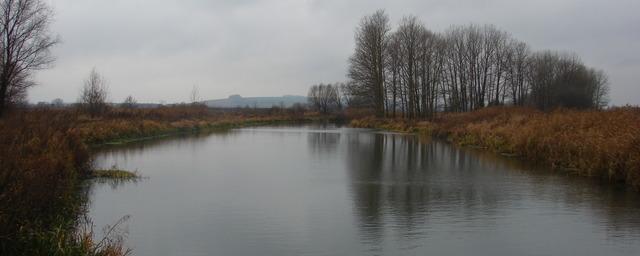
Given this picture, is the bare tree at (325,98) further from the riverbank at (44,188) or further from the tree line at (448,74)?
the riverbank at (44,188)

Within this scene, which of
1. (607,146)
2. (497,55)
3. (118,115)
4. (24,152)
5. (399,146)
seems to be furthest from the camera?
(497,55)

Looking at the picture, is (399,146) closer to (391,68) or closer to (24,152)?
(24,152)

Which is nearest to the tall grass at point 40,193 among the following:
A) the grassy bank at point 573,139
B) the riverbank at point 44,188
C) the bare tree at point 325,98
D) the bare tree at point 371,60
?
the riverbank at point 44,188

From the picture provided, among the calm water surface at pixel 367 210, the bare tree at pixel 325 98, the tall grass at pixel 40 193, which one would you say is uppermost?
the bare tree at pixel 325 98

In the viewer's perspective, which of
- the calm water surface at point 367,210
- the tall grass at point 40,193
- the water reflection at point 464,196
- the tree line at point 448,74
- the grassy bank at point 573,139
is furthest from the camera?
the tree line at point 448,74

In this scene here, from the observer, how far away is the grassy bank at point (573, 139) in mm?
12945

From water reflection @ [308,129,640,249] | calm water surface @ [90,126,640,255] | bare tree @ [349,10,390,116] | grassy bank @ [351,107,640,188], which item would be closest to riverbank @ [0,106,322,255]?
calm water surface @ [90,126,640,255]

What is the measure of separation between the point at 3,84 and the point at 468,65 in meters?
39.9

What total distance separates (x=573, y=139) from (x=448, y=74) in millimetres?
36271

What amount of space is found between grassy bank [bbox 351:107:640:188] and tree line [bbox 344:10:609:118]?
1812cm

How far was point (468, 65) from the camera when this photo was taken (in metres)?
51.4

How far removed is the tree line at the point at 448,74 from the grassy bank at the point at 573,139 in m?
18.1

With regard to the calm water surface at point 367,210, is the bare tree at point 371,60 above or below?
above

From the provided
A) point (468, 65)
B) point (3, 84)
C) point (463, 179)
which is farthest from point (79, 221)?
point (468, 65)
